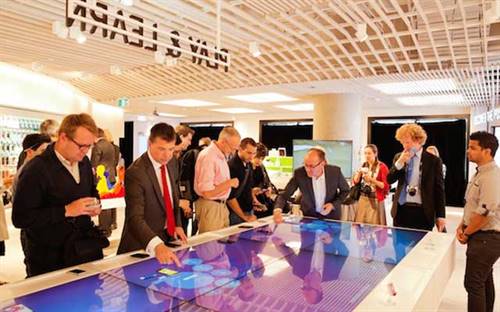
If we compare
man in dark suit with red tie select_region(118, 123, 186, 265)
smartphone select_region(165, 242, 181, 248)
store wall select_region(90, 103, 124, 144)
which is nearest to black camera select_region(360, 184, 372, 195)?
man in dark suit with red tie select_region(118, 123, 186, 265)

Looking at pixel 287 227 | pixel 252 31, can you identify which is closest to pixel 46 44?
pixel 252 31

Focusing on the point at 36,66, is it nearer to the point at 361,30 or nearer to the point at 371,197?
the point at 361,30

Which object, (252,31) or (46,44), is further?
(46,44)

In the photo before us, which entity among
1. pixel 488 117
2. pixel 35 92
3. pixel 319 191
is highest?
pixel 35 92

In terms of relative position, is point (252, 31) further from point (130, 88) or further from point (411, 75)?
point (130, 88)

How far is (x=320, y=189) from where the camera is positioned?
385cm

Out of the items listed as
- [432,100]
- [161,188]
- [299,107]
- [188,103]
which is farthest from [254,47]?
[299,107]

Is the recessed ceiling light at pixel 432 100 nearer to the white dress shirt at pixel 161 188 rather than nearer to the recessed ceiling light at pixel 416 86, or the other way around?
the recessed ceiling light at pixel 416 86

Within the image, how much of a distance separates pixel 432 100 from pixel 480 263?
268 inches

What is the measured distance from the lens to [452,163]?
10625 millimetres

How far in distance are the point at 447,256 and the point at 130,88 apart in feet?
22.5

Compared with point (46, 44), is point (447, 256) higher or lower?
lower

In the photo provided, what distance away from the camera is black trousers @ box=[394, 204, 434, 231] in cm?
371

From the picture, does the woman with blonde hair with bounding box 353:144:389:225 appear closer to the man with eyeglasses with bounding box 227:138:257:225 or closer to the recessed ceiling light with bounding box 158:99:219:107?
the man with eyeglasses with bounding box 227:138:257:225
